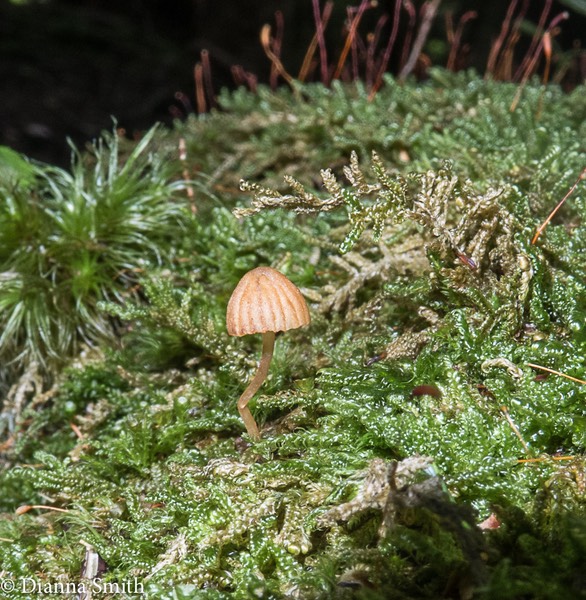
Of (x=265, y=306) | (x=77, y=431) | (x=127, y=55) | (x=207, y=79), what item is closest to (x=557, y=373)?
(x=265, y=306)

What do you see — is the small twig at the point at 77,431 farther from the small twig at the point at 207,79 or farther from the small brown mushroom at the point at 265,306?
the small twig at the point at 207,79

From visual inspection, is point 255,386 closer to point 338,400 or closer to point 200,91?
point 338,400

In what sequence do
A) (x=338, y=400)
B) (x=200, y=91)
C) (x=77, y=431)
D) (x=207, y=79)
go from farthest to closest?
(x=207, y=79) → (x=200, y=91) → (x=77, y=431) → (x=338, y=400)

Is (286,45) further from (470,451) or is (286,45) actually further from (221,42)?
(470,451)

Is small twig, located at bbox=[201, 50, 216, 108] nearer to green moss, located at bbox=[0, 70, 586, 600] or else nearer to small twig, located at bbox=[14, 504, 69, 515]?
green moss, located at bbox=[0, 70, 586, 600]

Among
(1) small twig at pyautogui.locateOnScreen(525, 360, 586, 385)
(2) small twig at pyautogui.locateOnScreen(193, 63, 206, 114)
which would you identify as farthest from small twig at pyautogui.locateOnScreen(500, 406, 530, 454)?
(2) small twig at pyautogui.locateOnScreen(193, 63, 206, 114)

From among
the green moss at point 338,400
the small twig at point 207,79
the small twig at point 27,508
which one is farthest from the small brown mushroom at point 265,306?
the small twig at point 207,79

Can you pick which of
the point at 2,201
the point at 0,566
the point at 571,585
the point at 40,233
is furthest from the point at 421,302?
the point at 2,201
